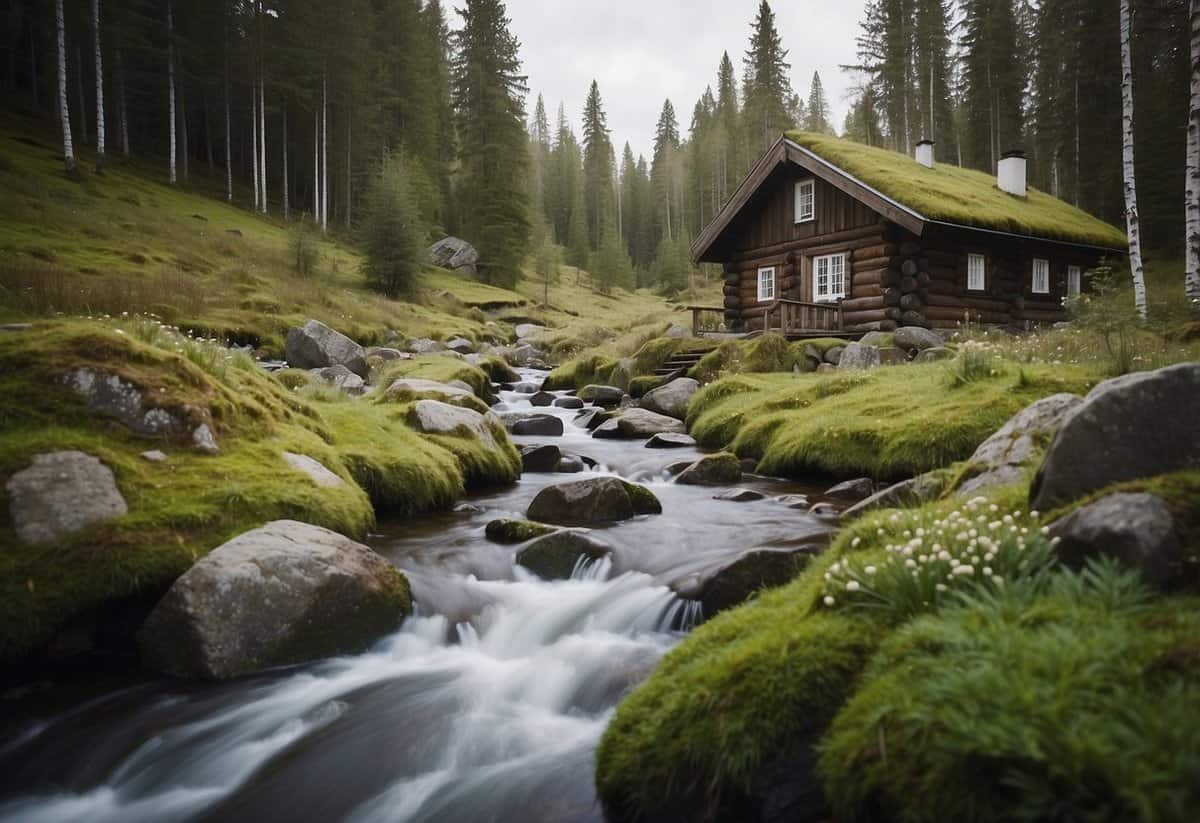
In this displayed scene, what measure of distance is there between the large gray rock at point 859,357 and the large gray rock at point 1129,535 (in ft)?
45.9

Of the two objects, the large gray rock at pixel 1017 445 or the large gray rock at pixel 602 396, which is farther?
the large gray rock at pixel 602 396

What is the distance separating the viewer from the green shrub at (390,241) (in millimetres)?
34219

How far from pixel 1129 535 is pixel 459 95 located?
5432 centimetres

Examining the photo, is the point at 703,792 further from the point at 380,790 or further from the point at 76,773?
the point at 76,773

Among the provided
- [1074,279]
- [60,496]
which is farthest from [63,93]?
[1074,279]

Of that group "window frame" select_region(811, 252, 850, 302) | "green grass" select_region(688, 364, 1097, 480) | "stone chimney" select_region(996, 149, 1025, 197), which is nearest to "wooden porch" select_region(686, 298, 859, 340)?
"window frame" select_region(811, 252, 850, 302)

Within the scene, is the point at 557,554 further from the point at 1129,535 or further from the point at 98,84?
the point at 98,84

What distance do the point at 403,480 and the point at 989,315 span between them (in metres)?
22.0

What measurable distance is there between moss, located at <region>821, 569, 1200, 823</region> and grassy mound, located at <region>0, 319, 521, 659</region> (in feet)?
15.7

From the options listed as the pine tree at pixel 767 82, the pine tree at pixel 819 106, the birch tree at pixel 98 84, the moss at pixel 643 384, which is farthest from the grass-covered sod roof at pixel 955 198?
the pine tree at pixel 819 106

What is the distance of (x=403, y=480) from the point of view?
8438mm

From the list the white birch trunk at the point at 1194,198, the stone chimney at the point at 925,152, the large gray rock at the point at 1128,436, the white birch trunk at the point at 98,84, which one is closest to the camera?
the large gray rock at the point at 1128,436

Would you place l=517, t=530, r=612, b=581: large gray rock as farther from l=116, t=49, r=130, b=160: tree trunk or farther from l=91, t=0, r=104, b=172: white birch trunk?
l=116, t=49, r=130, b=160: tree trunk

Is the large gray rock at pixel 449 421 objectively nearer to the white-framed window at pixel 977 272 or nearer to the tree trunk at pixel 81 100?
the white-framed window at pixel 977 272
